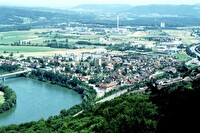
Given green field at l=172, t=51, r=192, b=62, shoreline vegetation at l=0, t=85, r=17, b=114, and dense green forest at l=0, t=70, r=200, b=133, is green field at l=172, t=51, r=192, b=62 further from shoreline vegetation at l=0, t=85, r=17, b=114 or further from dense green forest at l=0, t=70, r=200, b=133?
dense green forest at l=0, t=70, r=200, b=133

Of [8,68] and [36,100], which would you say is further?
[8,68]

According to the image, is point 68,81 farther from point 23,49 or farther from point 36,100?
point 23,49

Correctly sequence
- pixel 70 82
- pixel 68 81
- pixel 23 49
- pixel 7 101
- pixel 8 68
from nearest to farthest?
pixel 7 101 < pixel 70 82 < pixel 68 81 < pixel 8 68 < pixel 23 49

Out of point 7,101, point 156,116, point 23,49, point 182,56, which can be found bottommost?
point 23,49

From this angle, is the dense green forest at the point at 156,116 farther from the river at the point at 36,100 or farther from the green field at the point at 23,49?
the green field at the point at 23,49

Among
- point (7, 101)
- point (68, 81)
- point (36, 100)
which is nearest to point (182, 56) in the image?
point (68, 81)

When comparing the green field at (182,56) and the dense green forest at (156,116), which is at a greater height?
the dense green forest at (156,116)

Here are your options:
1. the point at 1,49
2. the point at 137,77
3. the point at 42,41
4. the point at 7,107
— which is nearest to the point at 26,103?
the point at 7,107

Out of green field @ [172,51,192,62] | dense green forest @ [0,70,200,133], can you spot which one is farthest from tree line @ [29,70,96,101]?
green field @ [172,51,192,62]

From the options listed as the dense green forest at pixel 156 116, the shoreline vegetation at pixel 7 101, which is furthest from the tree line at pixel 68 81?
the dense green forest at pixel 156 116
